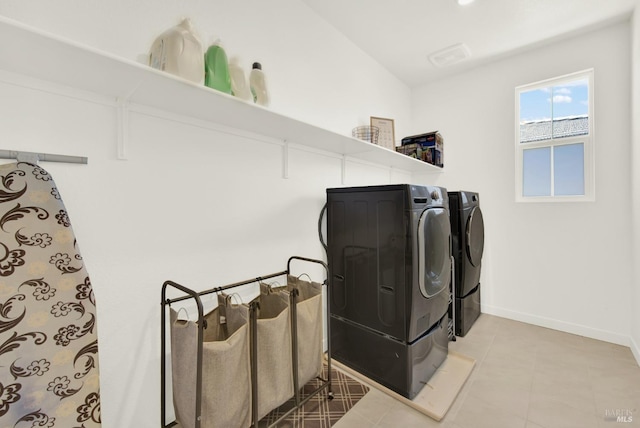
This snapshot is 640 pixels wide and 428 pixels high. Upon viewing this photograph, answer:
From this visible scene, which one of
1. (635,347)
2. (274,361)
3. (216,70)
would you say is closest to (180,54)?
(216,70)

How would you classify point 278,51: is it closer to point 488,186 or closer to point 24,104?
point 24,104

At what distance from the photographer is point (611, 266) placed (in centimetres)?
240

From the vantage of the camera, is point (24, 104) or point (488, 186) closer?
point (24, 104)

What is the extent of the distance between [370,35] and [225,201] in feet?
6.84

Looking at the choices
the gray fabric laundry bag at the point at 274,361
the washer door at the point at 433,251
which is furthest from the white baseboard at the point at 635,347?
the gray fabric laundry bag at the point at 274,361

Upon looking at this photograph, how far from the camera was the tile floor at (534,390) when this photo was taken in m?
1.48

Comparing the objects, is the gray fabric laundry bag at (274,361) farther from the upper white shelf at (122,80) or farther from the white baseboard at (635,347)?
the white baseboard at (635,347)

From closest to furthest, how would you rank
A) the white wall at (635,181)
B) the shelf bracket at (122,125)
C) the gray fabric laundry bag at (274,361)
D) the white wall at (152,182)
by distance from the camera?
1. the white wall at (152,182)
2. the shelf bracket at (122,125)
3. the gray fabric laundry bag at (274,361)
4. the white wall at (635,181)

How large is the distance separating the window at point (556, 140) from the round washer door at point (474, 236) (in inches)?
22.7

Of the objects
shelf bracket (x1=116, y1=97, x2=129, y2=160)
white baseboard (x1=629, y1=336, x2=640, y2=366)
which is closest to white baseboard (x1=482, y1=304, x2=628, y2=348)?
white baseboard (x1=629, y1=336, x2=640, y2=366)

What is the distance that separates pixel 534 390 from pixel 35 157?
2876 mm

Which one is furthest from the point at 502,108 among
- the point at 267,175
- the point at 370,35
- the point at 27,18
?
the point at 27,18

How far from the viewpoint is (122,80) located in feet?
3.27

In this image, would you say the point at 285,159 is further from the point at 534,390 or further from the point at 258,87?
the point at 534,390
